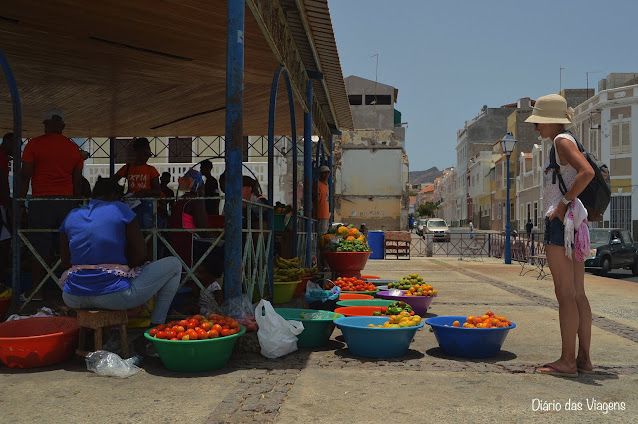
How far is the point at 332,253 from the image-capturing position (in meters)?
10.7

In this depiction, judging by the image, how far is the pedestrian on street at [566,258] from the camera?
4.54 m

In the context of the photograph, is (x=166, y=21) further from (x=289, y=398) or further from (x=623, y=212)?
(x=623, y=212)

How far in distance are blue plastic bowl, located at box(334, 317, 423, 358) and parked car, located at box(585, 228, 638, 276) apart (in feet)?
47.4

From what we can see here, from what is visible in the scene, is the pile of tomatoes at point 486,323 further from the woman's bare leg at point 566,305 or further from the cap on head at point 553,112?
the cap on head at point 553,112

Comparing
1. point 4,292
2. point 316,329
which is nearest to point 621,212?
point 316,329

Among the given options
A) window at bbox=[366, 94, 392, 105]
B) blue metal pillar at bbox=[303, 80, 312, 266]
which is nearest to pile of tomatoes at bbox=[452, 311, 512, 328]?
blue metal pillar at bbox=[303, 80, 312, 266]

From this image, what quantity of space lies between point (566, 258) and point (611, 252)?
15275mm

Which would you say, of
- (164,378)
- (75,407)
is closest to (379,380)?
(164,378)

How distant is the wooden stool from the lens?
14.9 feet

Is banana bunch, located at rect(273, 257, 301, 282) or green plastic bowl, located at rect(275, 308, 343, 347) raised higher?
banana bunch, located at rect(273, 257, 301, 282)

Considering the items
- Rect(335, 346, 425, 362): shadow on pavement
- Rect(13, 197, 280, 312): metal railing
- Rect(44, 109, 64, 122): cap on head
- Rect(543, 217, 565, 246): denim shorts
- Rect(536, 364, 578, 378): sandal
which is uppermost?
Rect(44, 109, 64, 122): cap on head

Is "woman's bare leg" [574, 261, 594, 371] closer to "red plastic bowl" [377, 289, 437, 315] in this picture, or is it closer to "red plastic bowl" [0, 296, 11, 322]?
"red plastic bowl" [377, 289, 437, 315]

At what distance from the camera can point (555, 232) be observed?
15.3 feet

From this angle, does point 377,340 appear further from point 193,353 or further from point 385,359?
point 193,353
